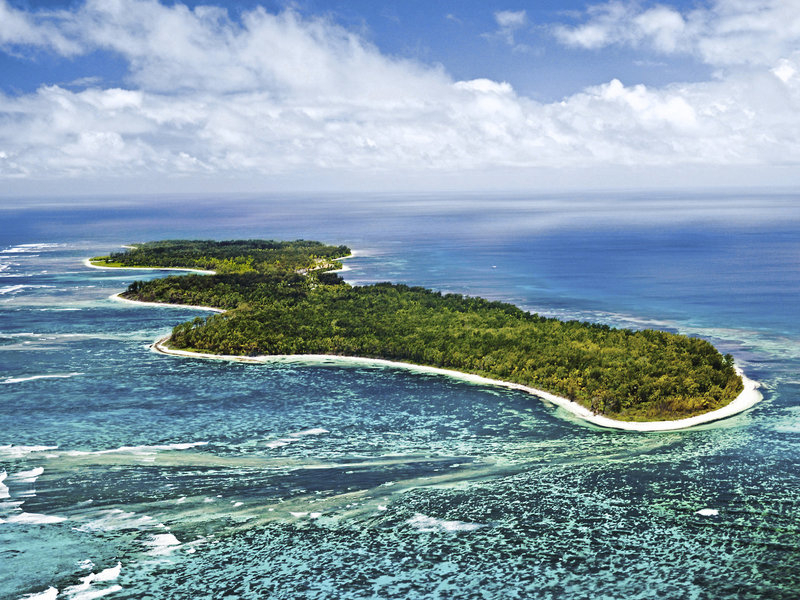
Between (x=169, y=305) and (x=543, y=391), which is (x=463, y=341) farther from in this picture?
(x=169, y=305)

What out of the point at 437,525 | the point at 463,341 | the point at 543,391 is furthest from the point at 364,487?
the point at 463,341

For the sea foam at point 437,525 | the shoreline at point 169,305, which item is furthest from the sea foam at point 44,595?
the shoreline at point 169,305

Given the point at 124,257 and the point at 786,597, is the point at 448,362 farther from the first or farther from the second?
the point at 124,257

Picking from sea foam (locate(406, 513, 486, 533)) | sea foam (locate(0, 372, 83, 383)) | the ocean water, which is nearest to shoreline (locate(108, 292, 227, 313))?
the ocean water

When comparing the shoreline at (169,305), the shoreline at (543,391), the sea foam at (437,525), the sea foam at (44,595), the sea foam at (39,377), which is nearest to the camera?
the sea foam at (44,595)

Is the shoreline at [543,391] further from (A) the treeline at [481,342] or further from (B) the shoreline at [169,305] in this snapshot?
(B) the shoreline at [169,305]

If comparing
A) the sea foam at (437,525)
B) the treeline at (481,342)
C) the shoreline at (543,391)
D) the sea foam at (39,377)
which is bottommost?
the sea foam at (437,525)

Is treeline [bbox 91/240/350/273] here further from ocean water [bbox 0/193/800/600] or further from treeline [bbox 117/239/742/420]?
ocean water [bbox 0/193/800/600]
